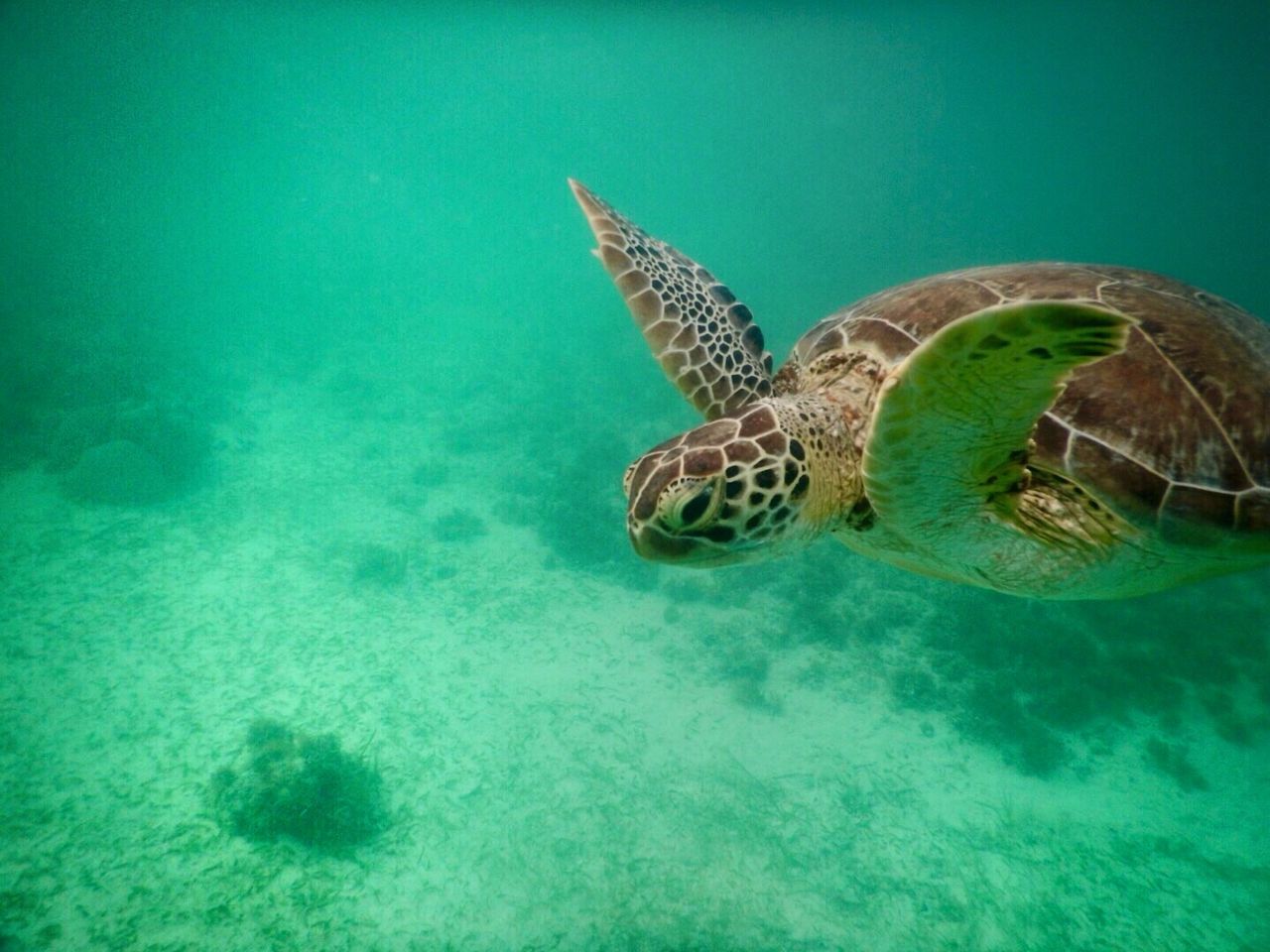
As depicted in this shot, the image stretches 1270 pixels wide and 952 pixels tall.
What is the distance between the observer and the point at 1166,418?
182 cm

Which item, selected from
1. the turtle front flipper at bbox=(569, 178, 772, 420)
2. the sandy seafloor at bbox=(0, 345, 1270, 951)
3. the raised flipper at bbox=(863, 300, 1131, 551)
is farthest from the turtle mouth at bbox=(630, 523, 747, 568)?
the sandy seafloor at bbox=(0, 345, 1270, 951)

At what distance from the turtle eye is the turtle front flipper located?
3.19ft

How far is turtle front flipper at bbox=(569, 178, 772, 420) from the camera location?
2684mm

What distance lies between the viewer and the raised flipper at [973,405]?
0.96 m

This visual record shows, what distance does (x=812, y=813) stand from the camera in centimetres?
387

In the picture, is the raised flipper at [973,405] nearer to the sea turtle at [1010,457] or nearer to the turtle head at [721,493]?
the sea turtle at [1010,457]

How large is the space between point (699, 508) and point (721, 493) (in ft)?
0.26

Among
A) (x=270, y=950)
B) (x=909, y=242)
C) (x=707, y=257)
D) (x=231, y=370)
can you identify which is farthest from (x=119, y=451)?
(x=909, y=242)

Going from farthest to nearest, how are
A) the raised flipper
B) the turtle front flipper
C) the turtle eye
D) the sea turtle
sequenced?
1. the turtle front flipper
2. the turtle eye
3. the sea turtle
4. the raised flipper

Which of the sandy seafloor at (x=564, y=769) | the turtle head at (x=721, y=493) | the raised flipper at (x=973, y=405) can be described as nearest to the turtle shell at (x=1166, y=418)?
the raised flipper at (x=973, y=405)

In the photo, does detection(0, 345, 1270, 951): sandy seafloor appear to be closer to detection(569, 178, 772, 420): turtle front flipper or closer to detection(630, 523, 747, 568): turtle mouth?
detection(630, 523, 747, 568): turtle mouth

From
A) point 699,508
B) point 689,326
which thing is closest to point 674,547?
point 699,508

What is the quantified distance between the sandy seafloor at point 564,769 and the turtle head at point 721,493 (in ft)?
8.71

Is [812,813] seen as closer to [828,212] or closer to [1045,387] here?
[1045,387]
